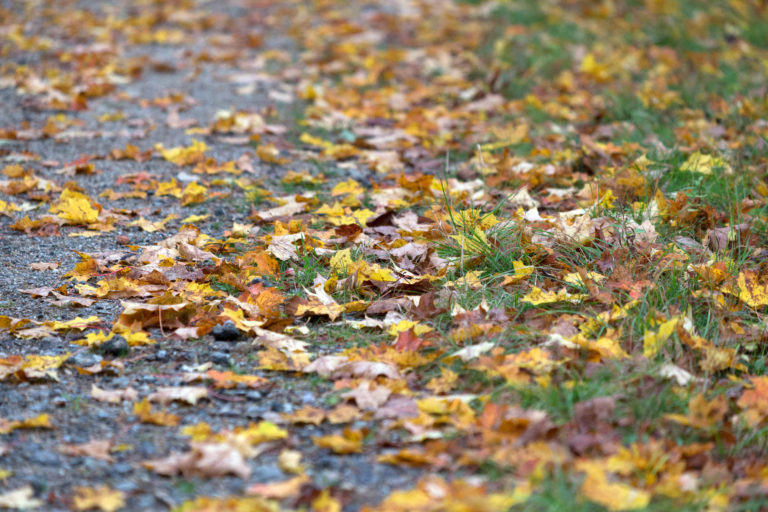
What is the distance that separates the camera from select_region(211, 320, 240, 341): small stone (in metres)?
2.65

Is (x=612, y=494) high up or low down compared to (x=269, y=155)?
up

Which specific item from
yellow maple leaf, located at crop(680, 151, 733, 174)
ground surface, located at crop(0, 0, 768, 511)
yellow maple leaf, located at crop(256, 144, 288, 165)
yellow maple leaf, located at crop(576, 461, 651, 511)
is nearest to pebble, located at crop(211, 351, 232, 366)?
ground surface, located at crop(0, 0, 768, 511)

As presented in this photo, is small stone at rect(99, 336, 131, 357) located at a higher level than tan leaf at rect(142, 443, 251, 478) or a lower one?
lower

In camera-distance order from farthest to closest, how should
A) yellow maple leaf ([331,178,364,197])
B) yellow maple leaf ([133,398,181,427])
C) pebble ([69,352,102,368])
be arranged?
1. yellow maple leaf ([331,178,364,197])
2. pebble ([69,352,102,368])
3. yellow maple leaf ([133,398,181,427])

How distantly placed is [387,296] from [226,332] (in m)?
0.63

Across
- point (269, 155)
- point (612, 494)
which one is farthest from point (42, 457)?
point (269, 155)

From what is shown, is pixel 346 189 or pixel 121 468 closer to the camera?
pixel 121 468

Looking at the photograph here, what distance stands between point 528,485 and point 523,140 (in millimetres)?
3224

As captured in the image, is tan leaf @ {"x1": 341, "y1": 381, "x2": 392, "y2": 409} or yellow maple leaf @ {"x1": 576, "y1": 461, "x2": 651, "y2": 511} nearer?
yellow maple leaf @ {"x1": 576, "y1": 461, "x2": 651, "y2": 511}

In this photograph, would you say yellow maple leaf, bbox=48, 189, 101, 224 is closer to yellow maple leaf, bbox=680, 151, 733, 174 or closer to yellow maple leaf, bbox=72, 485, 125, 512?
yellow maple leaf, bbox=72, 485, 125, 512

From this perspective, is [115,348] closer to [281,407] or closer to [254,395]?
[254,395]

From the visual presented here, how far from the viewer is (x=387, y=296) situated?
2932 millimetres

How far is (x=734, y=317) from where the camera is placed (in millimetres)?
2639

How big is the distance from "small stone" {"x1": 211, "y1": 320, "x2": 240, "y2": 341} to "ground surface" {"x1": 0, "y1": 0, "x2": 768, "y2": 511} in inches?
1.1
